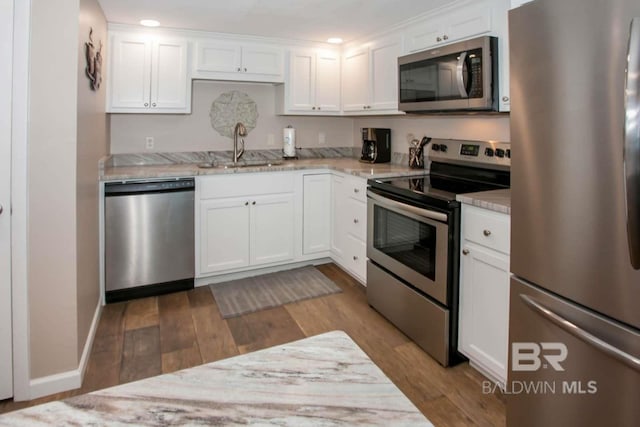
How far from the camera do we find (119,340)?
103 inches

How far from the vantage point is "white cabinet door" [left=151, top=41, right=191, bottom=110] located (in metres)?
3.46

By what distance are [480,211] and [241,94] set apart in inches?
109

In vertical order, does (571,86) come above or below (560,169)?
above

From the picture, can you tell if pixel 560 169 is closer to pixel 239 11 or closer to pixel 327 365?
pixel 327 365

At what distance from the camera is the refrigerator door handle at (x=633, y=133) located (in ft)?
3.40

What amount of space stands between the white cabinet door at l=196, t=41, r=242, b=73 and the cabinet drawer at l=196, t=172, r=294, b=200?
964 mm

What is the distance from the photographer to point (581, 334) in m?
1.29

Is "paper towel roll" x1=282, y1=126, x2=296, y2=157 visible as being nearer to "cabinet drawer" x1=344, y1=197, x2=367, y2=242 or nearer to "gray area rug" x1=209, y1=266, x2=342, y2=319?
"cabinet drawer" x1=344, y1=197, x2=367, y2=242

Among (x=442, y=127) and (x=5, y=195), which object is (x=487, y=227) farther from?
(x=5, y=195)

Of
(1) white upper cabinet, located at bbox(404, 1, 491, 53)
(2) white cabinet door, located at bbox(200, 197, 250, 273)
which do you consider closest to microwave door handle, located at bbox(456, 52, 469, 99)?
(1) white upper cabinet, located at bbox(404, 1, 491, 53)

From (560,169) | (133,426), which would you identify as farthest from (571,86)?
(133,426)

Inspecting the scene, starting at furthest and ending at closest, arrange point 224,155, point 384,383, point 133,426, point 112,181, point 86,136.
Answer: point 224,155, point 112,181, point 86,136, point 384,383, point 133,426

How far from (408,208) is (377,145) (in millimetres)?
1457

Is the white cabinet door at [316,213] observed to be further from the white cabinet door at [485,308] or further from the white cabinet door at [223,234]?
the white cabinet door at [485,308]
